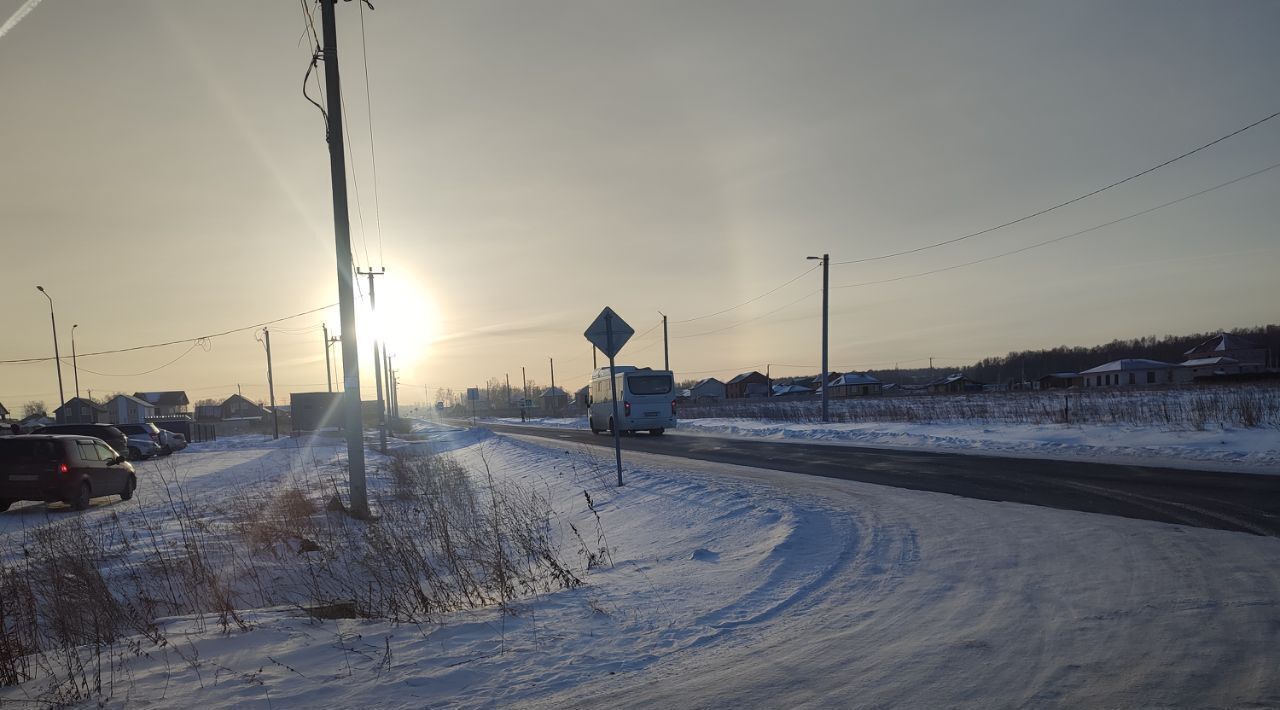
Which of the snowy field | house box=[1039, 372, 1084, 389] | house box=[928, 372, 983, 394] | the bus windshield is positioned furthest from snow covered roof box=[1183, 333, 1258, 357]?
the snowy field

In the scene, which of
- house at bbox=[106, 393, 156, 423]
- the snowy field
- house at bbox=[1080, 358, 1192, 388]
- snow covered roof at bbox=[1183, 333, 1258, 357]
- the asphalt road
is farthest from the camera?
snow covered roof at bbox=[1183, 333, 1258, 357]

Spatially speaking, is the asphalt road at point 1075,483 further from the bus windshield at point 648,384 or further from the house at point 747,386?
the house at point 747,386

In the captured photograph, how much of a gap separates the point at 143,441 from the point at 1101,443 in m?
37.0

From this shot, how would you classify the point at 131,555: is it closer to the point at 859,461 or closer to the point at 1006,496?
the point at 1006,496

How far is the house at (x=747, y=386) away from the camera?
12144 cm

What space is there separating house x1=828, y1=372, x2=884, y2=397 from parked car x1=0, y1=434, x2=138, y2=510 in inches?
4264

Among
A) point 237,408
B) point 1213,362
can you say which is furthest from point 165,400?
point 1213,362

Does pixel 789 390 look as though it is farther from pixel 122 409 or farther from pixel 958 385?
pixel 122 409

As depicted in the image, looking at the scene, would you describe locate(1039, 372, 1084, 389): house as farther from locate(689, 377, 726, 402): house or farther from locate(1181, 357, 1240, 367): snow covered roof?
locate(689, 377, 726, 402): house

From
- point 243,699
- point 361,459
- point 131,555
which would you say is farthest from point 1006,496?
point 131,555

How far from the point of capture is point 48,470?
13664 mm

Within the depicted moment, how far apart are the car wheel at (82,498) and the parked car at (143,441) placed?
17.0m

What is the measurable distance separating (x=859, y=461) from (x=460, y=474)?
33.1 ft

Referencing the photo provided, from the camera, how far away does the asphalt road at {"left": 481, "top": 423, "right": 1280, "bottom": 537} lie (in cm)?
725
